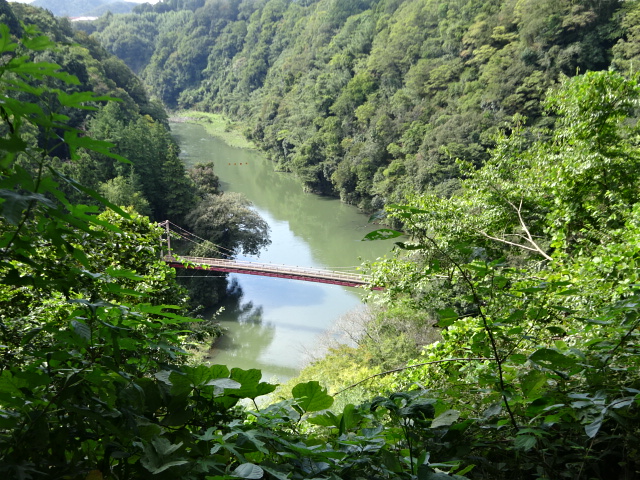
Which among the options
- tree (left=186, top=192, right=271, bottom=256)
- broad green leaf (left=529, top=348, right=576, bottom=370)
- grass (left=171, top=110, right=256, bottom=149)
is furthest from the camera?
grass (left=171, top=110, right=256, bottom=149)

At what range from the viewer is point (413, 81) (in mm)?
22469

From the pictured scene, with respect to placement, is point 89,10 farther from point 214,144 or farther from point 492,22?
point 492,22

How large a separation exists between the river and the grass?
33.3 ft

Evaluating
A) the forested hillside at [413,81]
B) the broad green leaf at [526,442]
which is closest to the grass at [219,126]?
the forested hillside at [413,81]

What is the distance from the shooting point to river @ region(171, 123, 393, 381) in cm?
1060

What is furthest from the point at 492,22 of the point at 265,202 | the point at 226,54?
the point at 226,54

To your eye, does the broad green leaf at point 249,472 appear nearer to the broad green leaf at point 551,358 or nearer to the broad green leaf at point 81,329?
the broad green leaf at point 81,329

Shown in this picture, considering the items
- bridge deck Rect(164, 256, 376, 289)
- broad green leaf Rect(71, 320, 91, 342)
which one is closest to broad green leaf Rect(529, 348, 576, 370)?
broad green leaf Rect(71, 320, 91, 342)

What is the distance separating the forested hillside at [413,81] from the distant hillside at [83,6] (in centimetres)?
7750

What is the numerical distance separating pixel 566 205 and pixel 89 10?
125 m

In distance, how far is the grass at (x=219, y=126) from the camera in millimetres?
35469

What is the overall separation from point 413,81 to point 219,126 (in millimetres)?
25172

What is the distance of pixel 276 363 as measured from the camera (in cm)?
1015

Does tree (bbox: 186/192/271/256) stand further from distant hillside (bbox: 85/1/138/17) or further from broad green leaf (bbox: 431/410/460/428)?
distant hillside (bbox: 85/1/138/17)
